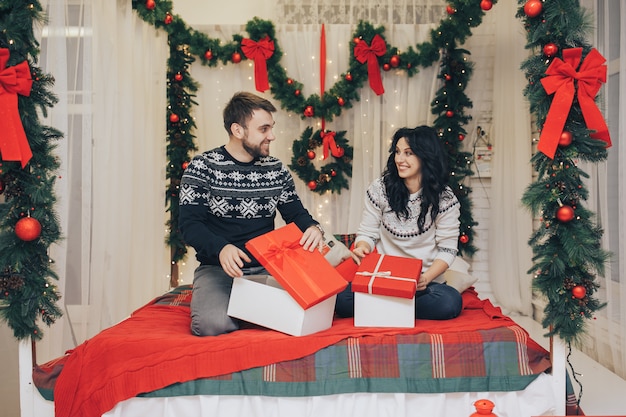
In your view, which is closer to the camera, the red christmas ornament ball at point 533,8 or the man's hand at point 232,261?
the red christmas ornament ball at point 533,8

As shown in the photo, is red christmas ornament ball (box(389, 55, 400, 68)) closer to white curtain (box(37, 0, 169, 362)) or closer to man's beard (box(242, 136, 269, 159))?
white curtain (box(37, 0, 169, 362))

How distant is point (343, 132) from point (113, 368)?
2931 mm

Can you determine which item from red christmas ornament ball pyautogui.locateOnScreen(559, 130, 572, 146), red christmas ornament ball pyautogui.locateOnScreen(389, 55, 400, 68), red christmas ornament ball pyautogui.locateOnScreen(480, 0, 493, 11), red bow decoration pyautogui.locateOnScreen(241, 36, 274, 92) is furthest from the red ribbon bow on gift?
red christmas ornament ball pyautogui.locateOnScreen(559, 130, 572, 146)

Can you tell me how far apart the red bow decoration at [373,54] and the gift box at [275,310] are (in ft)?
8.11

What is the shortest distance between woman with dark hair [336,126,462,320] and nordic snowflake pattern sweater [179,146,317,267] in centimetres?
41

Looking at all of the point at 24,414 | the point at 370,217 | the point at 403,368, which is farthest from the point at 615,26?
the point at 24,414

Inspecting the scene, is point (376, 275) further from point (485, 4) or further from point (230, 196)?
point (485, 4)

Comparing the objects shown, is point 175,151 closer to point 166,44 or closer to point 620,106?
point 166,44

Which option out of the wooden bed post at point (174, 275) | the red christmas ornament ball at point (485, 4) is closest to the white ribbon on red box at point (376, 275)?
the red christmas ornament ball at point (485, 4)

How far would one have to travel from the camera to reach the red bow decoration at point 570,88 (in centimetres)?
238

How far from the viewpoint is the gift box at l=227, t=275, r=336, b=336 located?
8.30ft

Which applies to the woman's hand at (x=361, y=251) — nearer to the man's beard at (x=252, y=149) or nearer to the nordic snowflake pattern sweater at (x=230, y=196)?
the nordic snowflake pattern sweater at (x=230, y=196)

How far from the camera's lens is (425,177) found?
→ 10.4ft

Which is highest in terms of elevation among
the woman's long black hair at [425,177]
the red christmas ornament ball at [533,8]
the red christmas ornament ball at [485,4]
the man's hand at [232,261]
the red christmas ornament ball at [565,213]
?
the red christmas ornament ball at [485,4]
